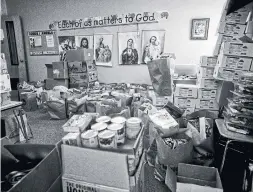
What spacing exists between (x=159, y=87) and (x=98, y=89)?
4.36 ft

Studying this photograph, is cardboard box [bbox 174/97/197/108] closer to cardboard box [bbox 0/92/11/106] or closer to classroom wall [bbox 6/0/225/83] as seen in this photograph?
classroom wall [bbox 6/0/225/83]

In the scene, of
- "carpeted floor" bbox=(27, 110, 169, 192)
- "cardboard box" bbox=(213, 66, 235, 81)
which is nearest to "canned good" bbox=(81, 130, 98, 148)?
"carpeted floor" bbox=(27, 110, 169, 192)

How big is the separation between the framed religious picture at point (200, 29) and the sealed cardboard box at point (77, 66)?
228cm

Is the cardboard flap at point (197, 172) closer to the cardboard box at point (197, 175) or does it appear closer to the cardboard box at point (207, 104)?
the cardboard box at point (197, 175)

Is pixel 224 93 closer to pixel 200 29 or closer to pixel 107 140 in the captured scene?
pixel 200 29

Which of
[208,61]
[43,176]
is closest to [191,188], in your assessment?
[43,176]

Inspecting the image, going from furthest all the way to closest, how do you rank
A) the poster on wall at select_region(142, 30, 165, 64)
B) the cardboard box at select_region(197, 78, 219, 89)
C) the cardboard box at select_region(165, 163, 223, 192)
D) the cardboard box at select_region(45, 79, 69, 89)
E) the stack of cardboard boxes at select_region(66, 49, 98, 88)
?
1. the cardboard box at select_region(45, 79, 69, 89)
2. the stack of cardboard boxes at select_region(66, 49, 98, 88)
3. the poster on wall at select_region(142, 30, 165, 64)
4. the cardboard box at select_region(197, 78, 219, 89)
5. the cardboard box at select_region(165, 163, 223, 192)

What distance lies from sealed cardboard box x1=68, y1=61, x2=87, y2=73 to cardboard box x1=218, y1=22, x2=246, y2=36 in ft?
8.57

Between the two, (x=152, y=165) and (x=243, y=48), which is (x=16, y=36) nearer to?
(x=152, y=165)

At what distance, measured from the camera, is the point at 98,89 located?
3467 millimetres

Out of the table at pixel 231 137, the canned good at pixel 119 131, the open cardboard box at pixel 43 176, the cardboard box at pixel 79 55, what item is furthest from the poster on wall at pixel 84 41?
the open cardboard box at pixel 43 176

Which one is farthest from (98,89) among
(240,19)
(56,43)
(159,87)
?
(240,19)

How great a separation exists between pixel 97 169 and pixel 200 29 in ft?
11.1

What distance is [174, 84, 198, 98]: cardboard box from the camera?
263 centimetres
